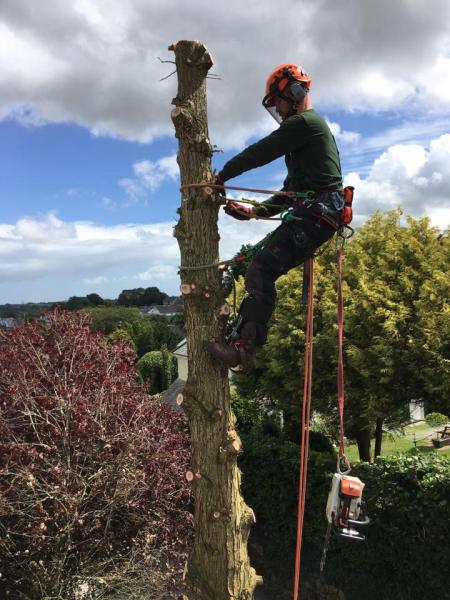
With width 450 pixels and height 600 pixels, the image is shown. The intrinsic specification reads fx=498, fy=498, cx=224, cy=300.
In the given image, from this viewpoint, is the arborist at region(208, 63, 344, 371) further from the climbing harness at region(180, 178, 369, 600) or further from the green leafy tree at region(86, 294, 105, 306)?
the green leafy tree at region(86, 294, 105, 306)

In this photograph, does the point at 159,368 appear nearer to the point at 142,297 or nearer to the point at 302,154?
the point at 302,154

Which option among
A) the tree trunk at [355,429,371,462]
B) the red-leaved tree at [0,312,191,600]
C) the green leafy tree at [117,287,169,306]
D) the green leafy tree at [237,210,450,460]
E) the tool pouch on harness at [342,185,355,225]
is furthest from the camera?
the green leafy tree at [117,287,169,306]

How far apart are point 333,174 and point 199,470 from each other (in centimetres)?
245

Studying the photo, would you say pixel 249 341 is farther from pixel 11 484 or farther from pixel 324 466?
pixel 324 466

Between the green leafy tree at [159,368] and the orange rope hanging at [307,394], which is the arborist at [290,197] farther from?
the green leafy tree at [159,368]

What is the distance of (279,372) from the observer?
12812 millimetres

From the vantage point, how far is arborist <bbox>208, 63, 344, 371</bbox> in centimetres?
358

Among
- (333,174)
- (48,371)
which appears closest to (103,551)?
(48,371)

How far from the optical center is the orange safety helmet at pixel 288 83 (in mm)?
3736

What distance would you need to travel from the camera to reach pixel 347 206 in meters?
3.85

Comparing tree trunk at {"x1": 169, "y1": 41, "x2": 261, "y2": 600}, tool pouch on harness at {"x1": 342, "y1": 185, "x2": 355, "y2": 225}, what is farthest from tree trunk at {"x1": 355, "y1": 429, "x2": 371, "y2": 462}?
tool pouch on harness at {"x1": 342, "y1": 185, "x2": 355, "y2": 225}

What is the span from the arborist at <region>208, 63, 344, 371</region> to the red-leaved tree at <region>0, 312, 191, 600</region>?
3882 millimetres

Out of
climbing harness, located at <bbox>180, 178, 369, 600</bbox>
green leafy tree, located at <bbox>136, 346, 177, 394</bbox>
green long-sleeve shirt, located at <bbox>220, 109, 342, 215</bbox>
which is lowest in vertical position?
green leafy tree, located at <bbox>136, 346, 177, 394</bbox>

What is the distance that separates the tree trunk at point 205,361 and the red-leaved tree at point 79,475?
3217mm
